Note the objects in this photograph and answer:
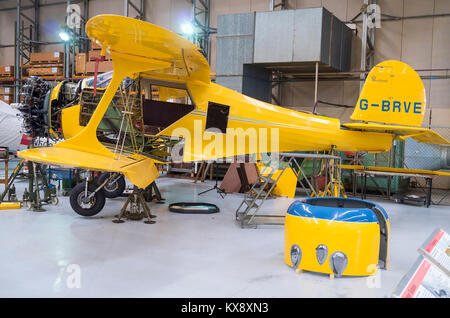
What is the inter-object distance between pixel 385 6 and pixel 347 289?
41.7ft

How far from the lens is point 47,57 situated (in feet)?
58.4

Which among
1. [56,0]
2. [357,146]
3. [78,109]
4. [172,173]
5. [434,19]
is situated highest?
[56,0]

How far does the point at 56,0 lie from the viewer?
1950cm

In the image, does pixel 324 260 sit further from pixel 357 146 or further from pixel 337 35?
pixel 337 35

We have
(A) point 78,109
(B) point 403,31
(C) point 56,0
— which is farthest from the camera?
(C) point 56,0

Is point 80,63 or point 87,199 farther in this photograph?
point 80,63

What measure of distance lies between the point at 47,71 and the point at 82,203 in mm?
13830

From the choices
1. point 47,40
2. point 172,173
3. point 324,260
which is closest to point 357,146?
point 324,260

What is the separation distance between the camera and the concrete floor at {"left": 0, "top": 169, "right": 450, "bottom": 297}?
11.1 feet

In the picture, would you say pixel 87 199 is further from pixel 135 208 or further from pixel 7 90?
pixel 7 90

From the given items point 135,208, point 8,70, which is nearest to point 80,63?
point 8,70

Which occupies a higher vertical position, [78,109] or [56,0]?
[56,0]

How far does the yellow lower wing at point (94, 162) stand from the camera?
203 inches

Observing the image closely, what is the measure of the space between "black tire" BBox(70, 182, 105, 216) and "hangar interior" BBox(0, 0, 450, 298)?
13 cm
